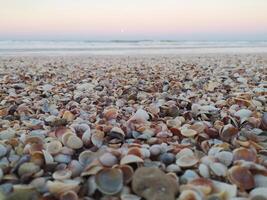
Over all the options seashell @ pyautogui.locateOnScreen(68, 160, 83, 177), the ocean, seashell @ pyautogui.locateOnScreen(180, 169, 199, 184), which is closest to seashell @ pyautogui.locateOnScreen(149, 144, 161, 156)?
seashell @ pyautogui.locateOnScreen(180, 169, 199, 184)

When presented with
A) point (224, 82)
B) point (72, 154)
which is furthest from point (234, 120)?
point (224, 82)

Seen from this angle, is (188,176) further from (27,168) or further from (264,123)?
(264,123)

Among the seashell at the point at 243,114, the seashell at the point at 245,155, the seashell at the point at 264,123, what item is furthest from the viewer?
the seashell at the point at 243,114

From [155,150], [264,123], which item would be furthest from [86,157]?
[264,123]

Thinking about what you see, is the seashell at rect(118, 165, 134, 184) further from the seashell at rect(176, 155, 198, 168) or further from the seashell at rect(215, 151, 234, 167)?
the seashell at rect(215, 151, 234, 167)

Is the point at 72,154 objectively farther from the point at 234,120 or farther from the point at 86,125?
the point at 234,120

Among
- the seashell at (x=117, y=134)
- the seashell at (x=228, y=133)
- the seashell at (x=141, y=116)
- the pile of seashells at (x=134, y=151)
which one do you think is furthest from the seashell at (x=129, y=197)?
the seashell at (x=141, y=116)

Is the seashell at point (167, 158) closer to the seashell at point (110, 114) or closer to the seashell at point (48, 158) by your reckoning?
the seashell at point (48, 158)
